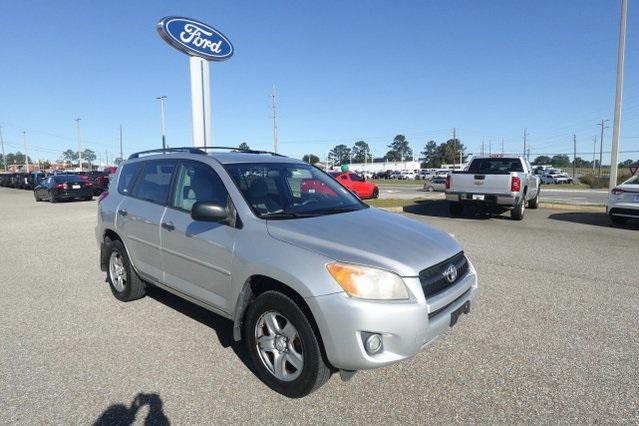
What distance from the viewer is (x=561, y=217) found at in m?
12.9

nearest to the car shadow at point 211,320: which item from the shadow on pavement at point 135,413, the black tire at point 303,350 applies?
the black tire at point 303,350

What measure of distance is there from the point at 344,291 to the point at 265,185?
4.90 ft

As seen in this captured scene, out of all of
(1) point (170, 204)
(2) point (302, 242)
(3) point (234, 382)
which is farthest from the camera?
(1) point (170, 204)

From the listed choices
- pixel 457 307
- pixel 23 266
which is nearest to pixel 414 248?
pixel 457 307

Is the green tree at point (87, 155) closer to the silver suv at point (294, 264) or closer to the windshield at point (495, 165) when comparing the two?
the windshield at point (495, 165)

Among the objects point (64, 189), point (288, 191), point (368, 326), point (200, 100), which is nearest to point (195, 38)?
point (200, 100)

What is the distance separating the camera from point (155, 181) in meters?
4.50

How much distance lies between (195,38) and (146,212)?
12.0 metres

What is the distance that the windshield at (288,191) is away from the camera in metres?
3.55

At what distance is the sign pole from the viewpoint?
48.3 feet

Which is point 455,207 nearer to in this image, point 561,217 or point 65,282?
point 561,217

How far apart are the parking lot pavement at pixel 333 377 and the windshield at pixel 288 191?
1.32 metres

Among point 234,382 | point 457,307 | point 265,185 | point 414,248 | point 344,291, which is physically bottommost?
point 234,382

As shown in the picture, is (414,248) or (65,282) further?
(65,282)
